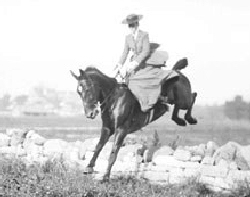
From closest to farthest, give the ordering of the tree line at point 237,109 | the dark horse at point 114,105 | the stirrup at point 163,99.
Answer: the dark horse at point 114,105 → the stirrup at point 163,99 → the tree line at point 237,109

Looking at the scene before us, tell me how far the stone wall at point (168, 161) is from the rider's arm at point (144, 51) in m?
1.89

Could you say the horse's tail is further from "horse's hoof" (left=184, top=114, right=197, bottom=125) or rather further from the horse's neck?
the horse's neck

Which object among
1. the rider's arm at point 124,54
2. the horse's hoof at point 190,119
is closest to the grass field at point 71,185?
the horse's hoof at point 190,119

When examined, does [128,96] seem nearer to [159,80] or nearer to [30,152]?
[159,80]

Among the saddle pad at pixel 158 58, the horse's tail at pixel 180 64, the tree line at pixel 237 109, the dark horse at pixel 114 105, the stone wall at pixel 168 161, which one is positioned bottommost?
the tree line at pixel 237 109

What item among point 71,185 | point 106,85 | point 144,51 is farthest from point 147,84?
point 71,185

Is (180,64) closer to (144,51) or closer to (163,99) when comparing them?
(163,99)

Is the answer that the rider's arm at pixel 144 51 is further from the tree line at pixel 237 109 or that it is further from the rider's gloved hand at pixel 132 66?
the tree line at pixel 237 109

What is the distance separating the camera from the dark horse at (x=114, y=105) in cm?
914

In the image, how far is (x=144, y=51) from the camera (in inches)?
393

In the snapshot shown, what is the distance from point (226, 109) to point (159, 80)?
21456 mm

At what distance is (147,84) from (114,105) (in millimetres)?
766

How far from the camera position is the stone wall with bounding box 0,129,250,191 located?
377 inches

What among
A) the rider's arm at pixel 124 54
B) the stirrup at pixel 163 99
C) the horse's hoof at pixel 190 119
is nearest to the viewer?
the rider's arm at pixel 124 54
